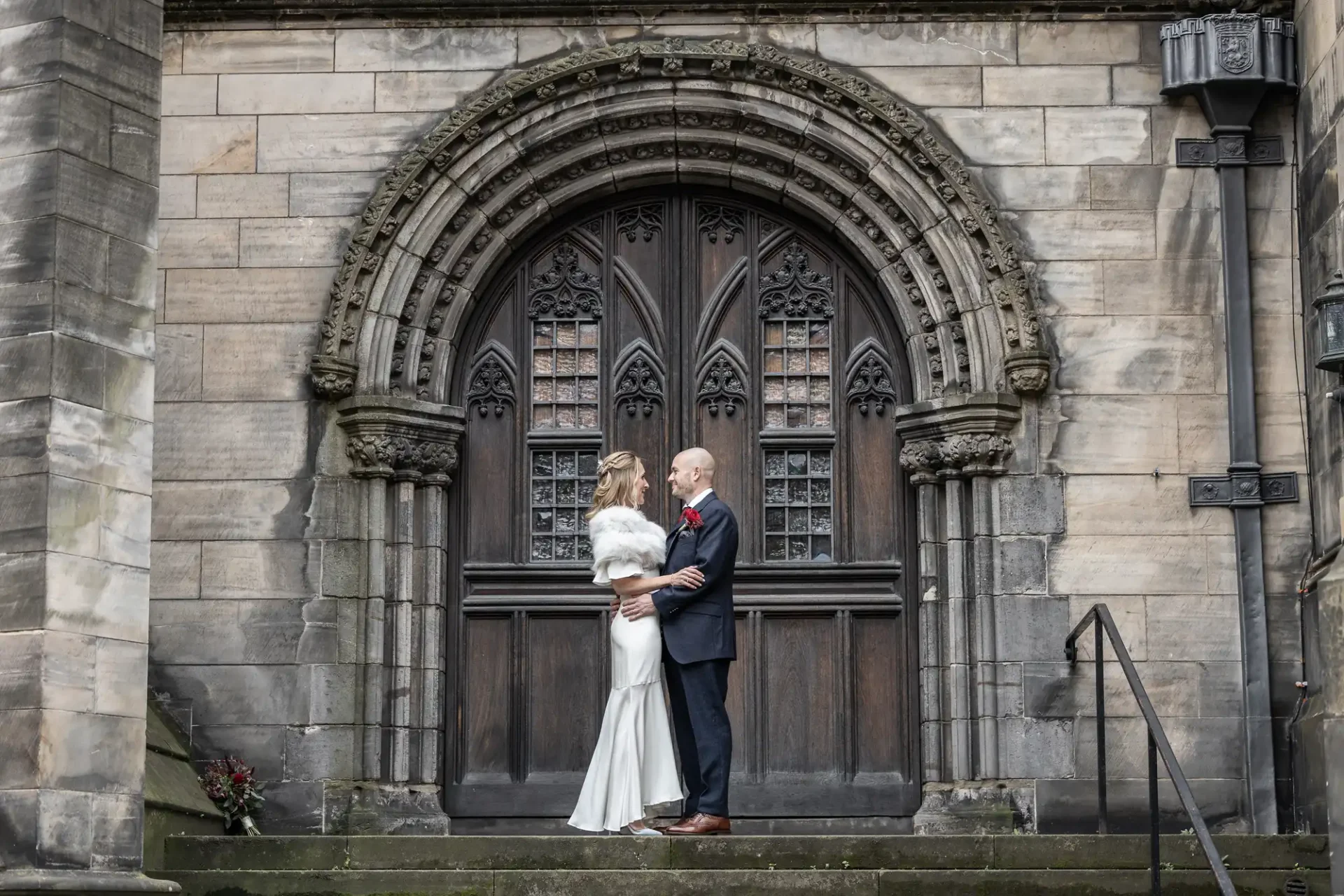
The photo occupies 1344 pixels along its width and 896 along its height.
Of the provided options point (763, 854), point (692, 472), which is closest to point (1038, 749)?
point (763, 854)

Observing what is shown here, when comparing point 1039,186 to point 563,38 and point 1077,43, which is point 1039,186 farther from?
point 563,38

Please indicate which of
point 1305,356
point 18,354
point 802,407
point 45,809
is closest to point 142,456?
point 18,354

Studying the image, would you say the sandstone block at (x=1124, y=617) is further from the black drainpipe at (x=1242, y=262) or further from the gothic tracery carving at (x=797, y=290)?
the gothic tracery carving at (x=797, y=290)

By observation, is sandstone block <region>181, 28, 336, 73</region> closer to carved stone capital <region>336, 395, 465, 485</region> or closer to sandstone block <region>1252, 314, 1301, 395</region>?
carved stone capital <region>336, 395, 465, 485</region>

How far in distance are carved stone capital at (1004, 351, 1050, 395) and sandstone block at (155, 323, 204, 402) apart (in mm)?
4212

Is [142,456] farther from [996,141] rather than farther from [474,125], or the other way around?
[996,141]

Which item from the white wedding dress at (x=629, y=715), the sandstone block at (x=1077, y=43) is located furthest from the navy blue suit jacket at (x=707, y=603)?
the sandstone block at (x=1077, y=43)

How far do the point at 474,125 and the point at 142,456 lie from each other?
3511 millimetres

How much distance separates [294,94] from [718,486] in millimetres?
3089

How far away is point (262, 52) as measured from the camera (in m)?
12.2

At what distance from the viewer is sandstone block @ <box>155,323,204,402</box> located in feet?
39.0

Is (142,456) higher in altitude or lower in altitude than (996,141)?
lower

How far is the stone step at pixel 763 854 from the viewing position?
9367mm

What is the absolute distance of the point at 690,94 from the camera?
1212 centimetres
